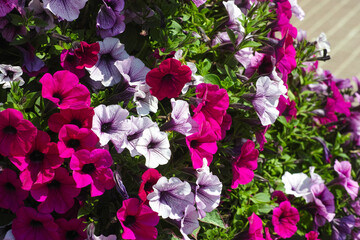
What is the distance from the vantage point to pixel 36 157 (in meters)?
1.39

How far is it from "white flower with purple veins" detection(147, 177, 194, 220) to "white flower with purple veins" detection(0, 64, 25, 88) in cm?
58

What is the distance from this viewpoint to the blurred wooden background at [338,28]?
451cm

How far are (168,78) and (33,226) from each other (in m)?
0.67

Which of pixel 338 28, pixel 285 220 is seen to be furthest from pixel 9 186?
pixel 338 28

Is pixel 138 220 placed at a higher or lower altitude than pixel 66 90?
lower

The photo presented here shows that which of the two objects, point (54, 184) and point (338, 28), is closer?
point (54, 184)

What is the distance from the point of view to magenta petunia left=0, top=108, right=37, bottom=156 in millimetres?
1297

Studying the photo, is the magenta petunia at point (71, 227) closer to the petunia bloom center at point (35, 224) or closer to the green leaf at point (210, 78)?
the petunia bloom center at point (35, 224)

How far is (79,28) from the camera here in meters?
1.69

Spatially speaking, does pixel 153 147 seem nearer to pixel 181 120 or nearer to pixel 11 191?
pixel 181 120

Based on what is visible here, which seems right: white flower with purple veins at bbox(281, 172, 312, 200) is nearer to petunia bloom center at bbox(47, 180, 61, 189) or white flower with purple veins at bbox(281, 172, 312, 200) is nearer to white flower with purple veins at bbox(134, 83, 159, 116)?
white flower with purple veins at bbox(134, 83, 159, 116)

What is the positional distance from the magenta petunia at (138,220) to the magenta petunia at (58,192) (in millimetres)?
175

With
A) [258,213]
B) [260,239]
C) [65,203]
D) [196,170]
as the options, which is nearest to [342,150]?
[258,213]

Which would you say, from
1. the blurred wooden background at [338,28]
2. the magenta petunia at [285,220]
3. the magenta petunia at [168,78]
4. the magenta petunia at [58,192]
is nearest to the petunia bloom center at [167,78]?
the magenta petunia at [168,78]
